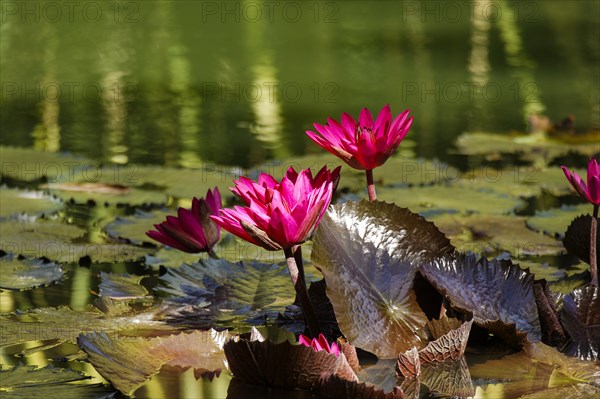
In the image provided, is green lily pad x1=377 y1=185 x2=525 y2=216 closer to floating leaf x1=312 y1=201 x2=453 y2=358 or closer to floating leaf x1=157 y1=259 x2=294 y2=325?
floating leaf x1=157 y1=259 x2=294 y2=325

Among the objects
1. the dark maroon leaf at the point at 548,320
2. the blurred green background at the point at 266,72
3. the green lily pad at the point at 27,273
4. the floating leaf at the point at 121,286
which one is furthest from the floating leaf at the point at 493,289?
the blurred green background at the point at 266,72

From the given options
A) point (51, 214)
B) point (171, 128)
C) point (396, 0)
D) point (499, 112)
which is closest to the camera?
point (51, 214)

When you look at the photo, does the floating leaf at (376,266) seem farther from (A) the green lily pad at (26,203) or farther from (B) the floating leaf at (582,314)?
(A) the green lily pad at (26,203)

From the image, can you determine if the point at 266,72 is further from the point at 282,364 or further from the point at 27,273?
the point at 282,364

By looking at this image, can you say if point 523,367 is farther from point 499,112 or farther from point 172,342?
point 499,112

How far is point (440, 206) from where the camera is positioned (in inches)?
96.0

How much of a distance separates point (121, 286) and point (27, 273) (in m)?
0.22

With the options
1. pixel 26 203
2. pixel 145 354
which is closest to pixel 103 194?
pixel 26 203

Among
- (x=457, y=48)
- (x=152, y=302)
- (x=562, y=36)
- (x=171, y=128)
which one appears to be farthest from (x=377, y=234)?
(x=562, y=36)

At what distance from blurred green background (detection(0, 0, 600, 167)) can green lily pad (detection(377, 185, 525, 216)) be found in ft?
1.72

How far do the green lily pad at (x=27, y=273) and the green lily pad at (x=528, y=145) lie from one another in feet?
5.03

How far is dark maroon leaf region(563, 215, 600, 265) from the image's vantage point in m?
1.58

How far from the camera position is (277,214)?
1245 millimetres

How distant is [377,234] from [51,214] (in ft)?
3.67
